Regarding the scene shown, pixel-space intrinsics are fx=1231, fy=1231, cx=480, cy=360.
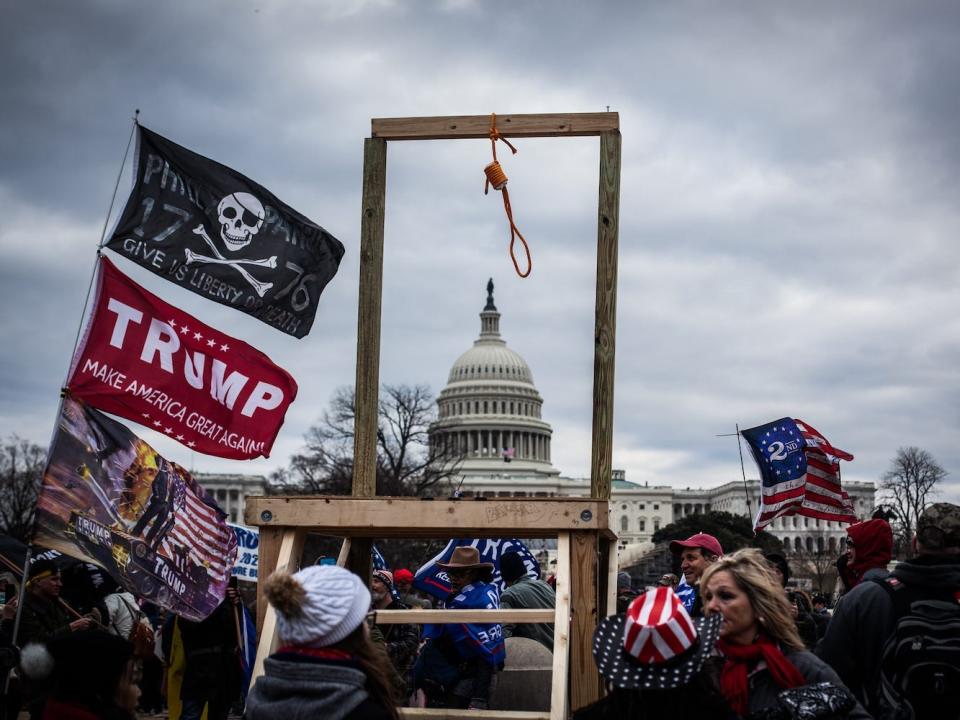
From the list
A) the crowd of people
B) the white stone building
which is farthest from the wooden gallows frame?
the white stone building

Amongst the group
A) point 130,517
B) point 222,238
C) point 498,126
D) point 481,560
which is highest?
point 498,126

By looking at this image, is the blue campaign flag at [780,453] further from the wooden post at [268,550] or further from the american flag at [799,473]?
the wooden post at [268,550]

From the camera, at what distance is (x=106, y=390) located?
20.7ft

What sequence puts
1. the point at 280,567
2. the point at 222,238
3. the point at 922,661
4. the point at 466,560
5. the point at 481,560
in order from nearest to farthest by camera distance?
the point at 922,661, the point at 280,567, the point at 222,238, the point at 466,560, the point at 481,560

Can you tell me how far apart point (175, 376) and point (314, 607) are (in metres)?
3.08

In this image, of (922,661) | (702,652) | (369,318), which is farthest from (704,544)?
(702,652)

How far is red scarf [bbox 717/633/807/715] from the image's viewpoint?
4172 millimetres

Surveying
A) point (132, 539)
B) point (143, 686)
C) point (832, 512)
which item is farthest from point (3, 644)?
point (832, 512)

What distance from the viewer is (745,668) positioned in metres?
4.27

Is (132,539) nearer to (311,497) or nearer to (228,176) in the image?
(311,497)

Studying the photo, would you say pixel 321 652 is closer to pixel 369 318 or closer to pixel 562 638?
pixel 562 638

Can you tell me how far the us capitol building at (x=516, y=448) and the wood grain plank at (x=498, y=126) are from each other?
115 metres

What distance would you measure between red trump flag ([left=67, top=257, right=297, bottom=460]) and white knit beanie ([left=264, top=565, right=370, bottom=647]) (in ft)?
9.12

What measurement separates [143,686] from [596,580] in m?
8.83
